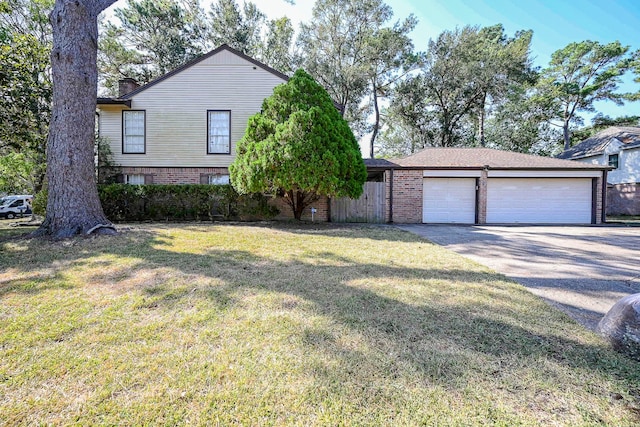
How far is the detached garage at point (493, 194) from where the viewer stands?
39.1 feet

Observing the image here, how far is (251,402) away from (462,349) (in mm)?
1601

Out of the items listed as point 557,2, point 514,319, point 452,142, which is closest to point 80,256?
point 514,319

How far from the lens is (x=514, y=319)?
112 inches

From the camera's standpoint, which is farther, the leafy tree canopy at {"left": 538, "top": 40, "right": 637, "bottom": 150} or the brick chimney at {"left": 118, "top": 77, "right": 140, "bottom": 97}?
the leafy tree canopy at {"left": 538, "top": 40, "right": 637, "bottom": 150}

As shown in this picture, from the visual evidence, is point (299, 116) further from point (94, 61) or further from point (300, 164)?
point (94, 61)

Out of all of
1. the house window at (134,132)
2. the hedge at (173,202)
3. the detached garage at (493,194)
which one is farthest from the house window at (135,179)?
the detached garage at (493,194)

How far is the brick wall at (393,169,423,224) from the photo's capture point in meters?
12.0

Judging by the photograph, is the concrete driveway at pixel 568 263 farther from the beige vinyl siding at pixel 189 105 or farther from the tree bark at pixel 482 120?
the tree bark at pixel 482 120

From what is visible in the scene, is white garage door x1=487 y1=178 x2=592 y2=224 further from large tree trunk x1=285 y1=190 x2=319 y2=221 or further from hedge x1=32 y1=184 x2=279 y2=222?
hedge x1=32 y1=184 x2=279 y2=222

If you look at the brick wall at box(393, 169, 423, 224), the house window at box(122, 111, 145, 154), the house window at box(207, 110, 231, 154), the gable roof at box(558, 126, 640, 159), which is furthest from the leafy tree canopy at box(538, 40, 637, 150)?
the house window at box(122, 111, 145, 154)

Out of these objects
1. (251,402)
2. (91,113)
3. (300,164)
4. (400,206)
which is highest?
(91,113)

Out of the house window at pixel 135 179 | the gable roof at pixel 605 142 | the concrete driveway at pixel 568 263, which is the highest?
the gable roof at pixel 605 142

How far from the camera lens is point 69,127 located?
6594 mm

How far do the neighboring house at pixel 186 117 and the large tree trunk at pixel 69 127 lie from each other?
5695 millimetres
